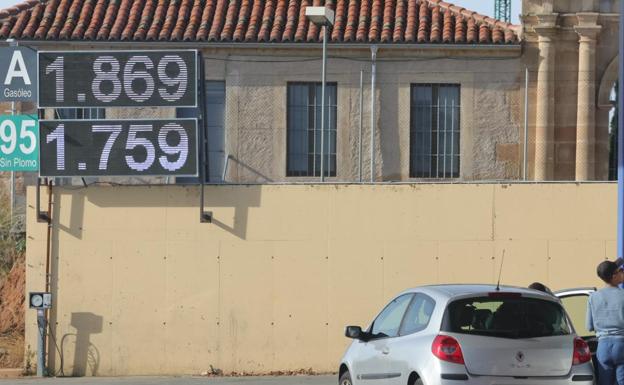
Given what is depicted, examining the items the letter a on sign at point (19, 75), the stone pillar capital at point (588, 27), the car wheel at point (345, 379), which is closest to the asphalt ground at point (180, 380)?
the car wheel at point (345, 379)

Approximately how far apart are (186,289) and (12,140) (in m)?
3.77

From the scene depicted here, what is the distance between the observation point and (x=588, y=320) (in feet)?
39.0

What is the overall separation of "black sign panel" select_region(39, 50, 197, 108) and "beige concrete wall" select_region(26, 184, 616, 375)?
1.40 metres

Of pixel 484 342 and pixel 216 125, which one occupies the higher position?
pixel 216 125

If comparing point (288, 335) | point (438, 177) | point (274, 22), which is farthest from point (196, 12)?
point (288, 335)

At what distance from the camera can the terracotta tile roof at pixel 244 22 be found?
26.3 metres

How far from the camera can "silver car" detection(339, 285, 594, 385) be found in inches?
421

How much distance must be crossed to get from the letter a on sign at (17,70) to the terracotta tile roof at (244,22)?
7171 millimetres

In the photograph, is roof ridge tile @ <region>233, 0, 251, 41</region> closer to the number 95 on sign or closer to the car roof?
the number 95 on sign

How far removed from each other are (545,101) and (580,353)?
15.6 m

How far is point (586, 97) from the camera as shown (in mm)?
25766

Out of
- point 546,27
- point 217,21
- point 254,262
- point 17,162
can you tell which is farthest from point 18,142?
point 546,27

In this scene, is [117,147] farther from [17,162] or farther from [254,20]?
[254,20]

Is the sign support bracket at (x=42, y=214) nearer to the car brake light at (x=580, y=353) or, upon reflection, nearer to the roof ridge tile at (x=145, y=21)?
the roof ridge tile at (x=145, y=21)
